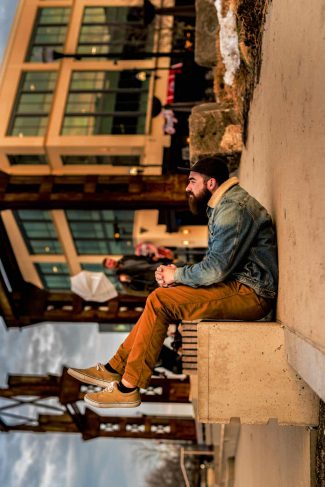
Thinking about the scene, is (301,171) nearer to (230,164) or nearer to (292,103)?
(292,103)

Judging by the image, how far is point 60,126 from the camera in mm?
19719

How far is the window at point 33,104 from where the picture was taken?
1992cm

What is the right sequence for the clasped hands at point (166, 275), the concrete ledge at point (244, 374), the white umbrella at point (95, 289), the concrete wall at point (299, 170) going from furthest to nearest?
the white umbrella at point (95, 289)
the clasped hands at point (166, 275)
the concrete ledge at point (244, 374)
the concrete wall at point (299, 170)

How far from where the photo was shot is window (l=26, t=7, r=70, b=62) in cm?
2155

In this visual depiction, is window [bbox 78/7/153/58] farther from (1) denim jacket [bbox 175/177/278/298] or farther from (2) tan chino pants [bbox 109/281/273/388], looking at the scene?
(2) tan chino pants [bbox 109/281/273/388]

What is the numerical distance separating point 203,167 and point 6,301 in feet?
30.2

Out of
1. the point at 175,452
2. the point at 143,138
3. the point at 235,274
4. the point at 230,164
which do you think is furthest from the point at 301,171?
the point at 175,452

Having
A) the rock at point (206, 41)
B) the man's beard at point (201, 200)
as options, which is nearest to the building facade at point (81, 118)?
the rock at point (206, 41)

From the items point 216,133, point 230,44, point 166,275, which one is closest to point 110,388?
point 166,275

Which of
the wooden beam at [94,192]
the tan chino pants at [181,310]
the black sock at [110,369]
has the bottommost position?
the black sock at [110,369]

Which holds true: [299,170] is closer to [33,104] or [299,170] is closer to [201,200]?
[201,200]

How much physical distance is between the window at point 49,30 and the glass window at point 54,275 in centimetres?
1015

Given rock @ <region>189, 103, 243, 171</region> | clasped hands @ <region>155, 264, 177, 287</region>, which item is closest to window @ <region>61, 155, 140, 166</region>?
rock @ <region>189, 103, 243, 171</region>

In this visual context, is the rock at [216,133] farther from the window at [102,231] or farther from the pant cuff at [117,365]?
the window at [102,231]
